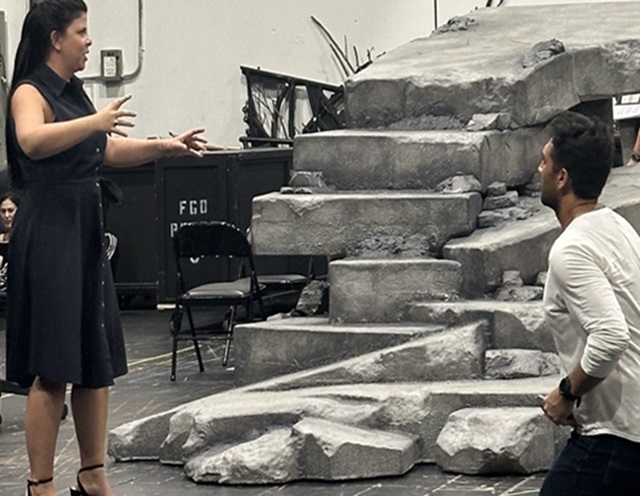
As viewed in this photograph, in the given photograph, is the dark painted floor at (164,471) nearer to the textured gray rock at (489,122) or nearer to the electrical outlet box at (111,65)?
the textured gray rock at (489,122)

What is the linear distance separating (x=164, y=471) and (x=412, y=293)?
4.55ft

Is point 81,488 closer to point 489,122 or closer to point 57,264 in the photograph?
point 57,264

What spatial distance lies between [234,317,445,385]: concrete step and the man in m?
2.78

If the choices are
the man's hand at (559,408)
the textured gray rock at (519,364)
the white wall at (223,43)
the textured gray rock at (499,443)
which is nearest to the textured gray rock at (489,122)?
the textured gray rock at (519,364)

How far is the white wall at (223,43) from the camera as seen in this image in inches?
518

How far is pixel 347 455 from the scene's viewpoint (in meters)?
5.54

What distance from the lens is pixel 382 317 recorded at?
654 centimetres

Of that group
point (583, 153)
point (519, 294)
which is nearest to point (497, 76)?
point (519, 294)

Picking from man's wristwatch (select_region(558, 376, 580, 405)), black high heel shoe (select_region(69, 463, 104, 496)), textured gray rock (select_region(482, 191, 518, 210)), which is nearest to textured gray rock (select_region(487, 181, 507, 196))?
textured gray rock (select_region(482, 191, 518, 210))

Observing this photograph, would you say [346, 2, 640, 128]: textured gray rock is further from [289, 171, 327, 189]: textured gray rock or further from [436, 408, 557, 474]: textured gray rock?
[436, 408, 557, 474]: textured gray rock

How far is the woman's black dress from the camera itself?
4.70m

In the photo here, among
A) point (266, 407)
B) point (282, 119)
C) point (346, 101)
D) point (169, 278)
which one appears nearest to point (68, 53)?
point (266, 407)

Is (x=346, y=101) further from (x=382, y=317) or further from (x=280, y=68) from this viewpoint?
(x=280, y=68)

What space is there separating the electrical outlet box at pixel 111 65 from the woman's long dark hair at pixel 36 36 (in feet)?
28.6
